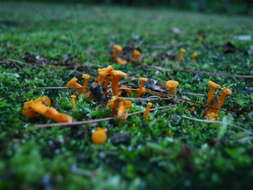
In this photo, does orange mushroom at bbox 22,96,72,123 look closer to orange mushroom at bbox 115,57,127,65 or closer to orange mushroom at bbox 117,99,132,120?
orange mushroom at bbox 117,99,132,120

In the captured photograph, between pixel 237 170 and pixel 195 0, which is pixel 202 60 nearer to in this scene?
pixel 237 170

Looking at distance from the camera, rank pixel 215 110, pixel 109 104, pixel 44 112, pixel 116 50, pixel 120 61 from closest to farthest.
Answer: pixel 44 112
pixel 109 104
pixel 215 110
pixel 120 61
pixel 116 50

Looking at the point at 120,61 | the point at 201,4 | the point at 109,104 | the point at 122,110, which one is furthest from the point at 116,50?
the point at 201,4

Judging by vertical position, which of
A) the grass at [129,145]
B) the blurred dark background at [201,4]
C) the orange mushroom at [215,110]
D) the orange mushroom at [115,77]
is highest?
the blurred dark background at [201,4]

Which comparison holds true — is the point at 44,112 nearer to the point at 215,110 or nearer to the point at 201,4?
the point at 215,110

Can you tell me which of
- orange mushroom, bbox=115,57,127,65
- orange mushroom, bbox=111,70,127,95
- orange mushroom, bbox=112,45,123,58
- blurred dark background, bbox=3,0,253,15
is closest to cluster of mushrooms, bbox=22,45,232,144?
orange mushroom, bbox=111,70,127,95

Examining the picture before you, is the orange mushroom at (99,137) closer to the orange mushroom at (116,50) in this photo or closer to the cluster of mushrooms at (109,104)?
the cluster of mushrooms at (109,104)

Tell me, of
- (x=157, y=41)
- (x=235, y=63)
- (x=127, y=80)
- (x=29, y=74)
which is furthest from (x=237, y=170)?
(x=157, y=41)

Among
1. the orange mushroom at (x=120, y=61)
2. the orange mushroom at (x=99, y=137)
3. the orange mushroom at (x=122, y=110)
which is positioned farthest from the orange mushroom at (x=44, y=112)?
the orange mushroom at (x=120, y=61)
